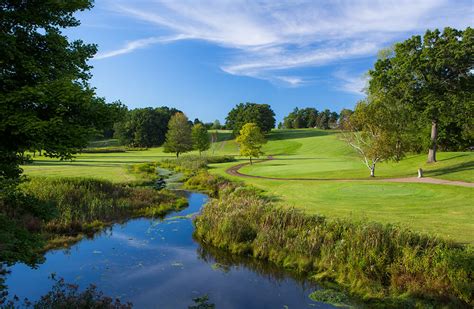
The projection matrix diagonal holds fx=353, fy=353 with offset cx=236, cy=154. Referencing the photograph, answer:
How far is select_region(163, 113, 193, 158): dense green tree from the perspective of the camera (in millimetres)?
75125

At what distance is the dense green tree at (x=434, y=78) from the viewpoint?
36281mm

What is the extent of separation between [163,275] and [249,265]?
3926 mm

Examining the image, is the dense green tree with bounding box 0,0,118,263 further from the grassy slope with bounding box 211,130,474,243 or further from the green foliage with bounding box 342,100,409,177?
the green foliage with bounding box 342,100,409,177

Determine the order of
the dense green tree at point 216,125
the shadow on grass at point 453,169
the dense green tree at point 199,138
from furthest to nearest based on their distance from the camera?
the dense green tree at point 216,125
the dense green tree at point 199,138
the shadow on grass at point 453,169

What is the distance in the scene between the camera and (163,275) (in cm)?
1505

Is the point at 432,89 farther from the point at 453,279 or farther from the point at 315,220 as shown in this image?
the point at 453,279

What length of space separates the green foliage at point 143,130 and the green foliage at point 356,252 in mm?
106825

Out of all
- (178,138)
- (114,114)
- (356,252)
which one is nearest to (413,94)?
(356,252)

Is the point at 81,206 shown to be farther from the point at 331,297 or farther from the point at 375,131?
the point at 375,131

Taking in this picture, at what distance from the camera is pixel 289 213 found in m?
19.2

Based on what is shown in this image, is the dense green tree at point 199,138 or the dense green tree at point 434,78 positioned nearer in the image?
the dense green tree at point 434,78

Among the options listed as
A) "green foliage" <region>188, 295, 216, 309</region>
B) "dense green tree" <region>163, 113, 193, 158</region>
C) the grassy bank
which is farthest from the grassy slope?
"dense green tree" <region>163, 113, 193, 158</region>

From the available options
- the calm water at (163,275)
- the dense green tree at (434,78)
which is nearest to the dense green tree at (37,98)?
the calm water at (163,275)

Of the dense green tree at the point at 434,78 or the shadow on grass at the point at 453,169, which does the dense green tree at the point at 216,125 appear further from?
the shadow on grass at the point at 453,169
